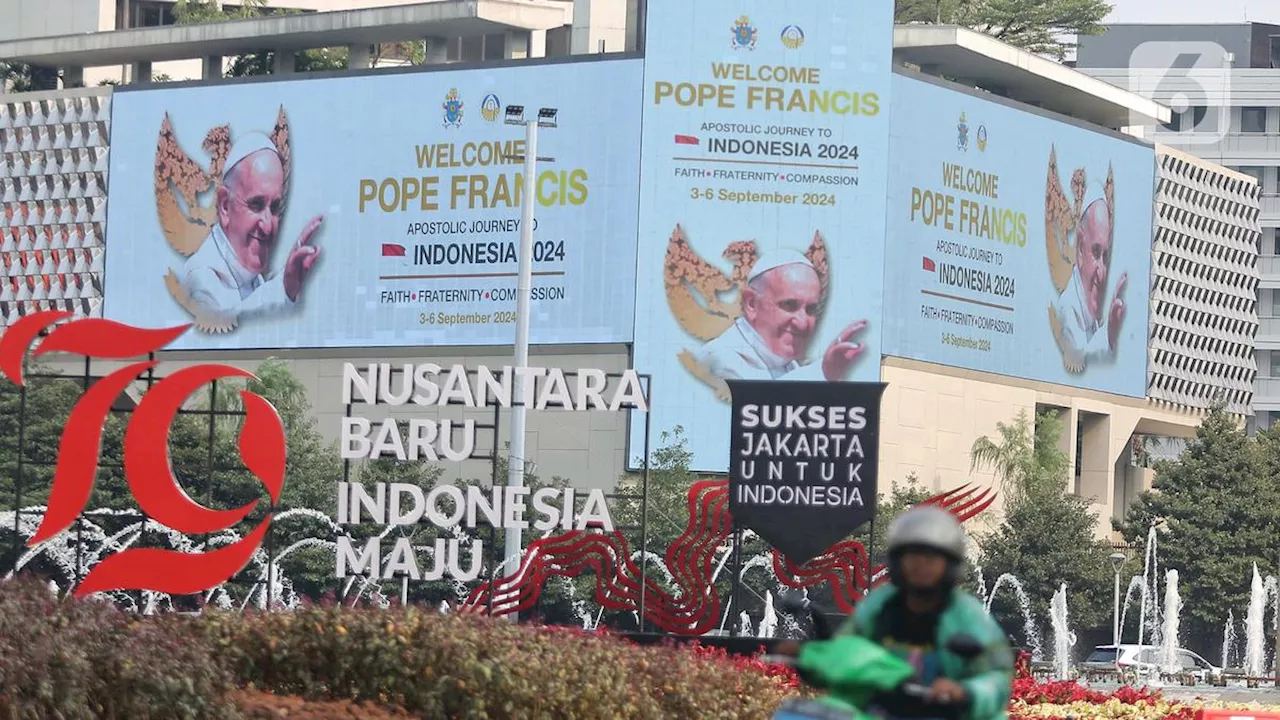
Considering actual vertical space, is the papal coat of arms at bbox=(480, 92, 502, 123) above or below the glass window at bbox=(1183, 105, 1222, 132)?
below

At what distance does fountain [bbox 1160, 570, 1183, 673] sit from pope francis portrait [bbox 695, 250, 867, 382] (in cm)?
1252

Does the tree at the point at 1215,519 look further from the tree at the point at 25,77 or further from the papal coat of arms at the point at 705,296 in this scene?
the tree at the point at 25,77

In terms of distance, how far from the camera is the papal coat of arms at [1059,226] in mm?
87000

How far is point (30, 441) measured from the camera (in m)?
66.4

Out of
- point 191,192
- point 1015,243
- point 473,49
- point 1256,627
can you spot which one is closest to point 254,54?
point 473,49

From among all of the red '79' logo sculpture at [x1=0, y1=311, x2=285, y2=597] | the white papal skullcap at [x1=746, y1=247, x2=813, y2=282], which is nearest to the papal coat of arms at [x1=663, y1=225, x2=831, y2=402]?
the white papal skullcap at [x1=746, y1=247, x2=813, y2=282]

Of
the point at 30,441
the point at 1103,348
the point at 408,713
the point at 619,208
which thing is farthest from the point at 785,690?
the point at 1103,348

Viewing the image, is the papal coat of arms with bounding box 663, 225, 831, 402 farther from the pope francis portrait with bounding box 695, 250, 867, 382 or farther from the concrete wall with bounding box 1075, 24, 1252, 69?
the concrete wall with bounding box 1075, 24, 1252, 69

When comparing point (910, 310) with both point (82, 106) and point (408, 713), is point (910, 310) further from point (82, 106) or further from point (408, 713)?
point (408, 713)

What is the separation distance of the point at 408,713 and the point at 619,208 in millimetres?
63457

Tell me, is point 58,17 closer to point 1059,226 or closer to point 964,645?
point 1059,226

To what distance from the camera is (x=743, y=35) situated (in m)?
79.5

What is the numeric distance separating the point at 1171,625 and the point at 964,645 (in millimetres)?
59001

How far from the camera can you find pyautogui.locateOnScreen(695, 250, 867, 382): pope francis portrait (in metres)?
79.2
